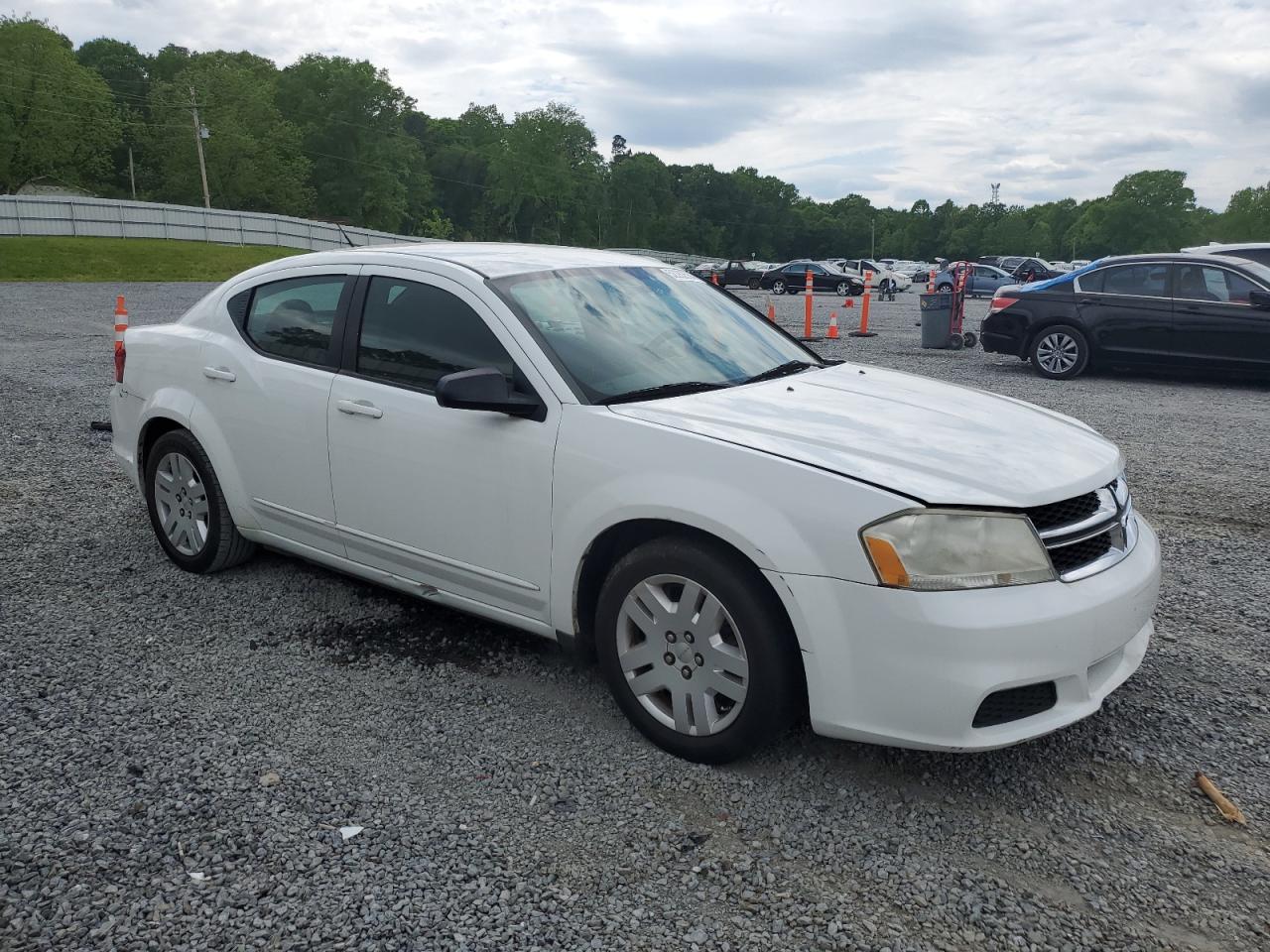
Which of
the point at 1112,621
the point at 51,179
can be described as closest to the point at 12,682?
the point at 1112,621

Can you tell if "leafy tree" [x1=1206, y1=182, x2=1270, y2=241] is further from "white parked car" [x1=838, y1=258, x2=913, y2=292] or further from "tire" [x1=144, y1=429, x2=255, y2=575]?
"tire" [x1=144, y1=429, x2=255, y2=575]

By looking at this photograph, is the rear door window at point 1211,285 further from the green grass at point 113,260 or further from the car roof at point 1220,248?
the green grass at point 113,260

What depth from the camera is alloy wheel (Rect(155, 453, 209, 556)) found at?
199 inches

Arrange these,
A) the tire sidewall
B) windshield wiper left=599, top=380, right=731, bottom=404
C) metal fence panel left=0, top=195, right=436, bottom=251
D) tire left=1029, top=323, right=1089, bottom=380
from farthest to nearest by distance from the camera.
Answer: metal fence panel left=0, top=195, right=436, bottom=251, tire left=1029, top=323, right=1089, bottom=380, the tire sidewall, windshield wiper left=599, top=380, right=731, bottom=404

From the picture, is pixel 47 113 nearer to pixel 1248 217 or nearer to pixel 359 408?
pixel 359 408

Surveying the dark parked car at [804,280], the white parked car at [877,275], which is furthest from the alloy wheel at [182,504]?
the dark parked car at [804,280]

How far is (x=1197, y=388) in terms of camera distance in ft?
39.5

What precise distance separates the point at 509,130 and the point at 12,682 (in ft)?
382

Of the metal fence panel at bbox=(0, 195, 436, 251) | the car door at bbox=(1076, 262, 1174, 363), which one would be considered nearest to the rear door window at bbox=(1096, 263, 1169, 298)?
the car door at bbox=(1076, 262, 1174, 363)

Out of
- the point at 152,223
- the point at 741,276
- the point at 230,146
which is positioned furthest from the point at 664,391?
the point at 230,146

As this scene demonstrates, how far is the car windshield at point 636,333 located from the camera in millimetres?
3807

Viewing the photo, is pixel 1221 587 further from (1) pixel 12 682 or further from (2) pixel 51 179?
(2) pixel 51 179

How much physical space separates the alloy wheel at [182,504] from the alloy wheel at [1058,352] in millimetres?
10880

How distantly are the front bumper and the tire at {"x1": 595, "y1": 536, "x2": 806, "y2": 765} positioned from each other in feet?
0.32
